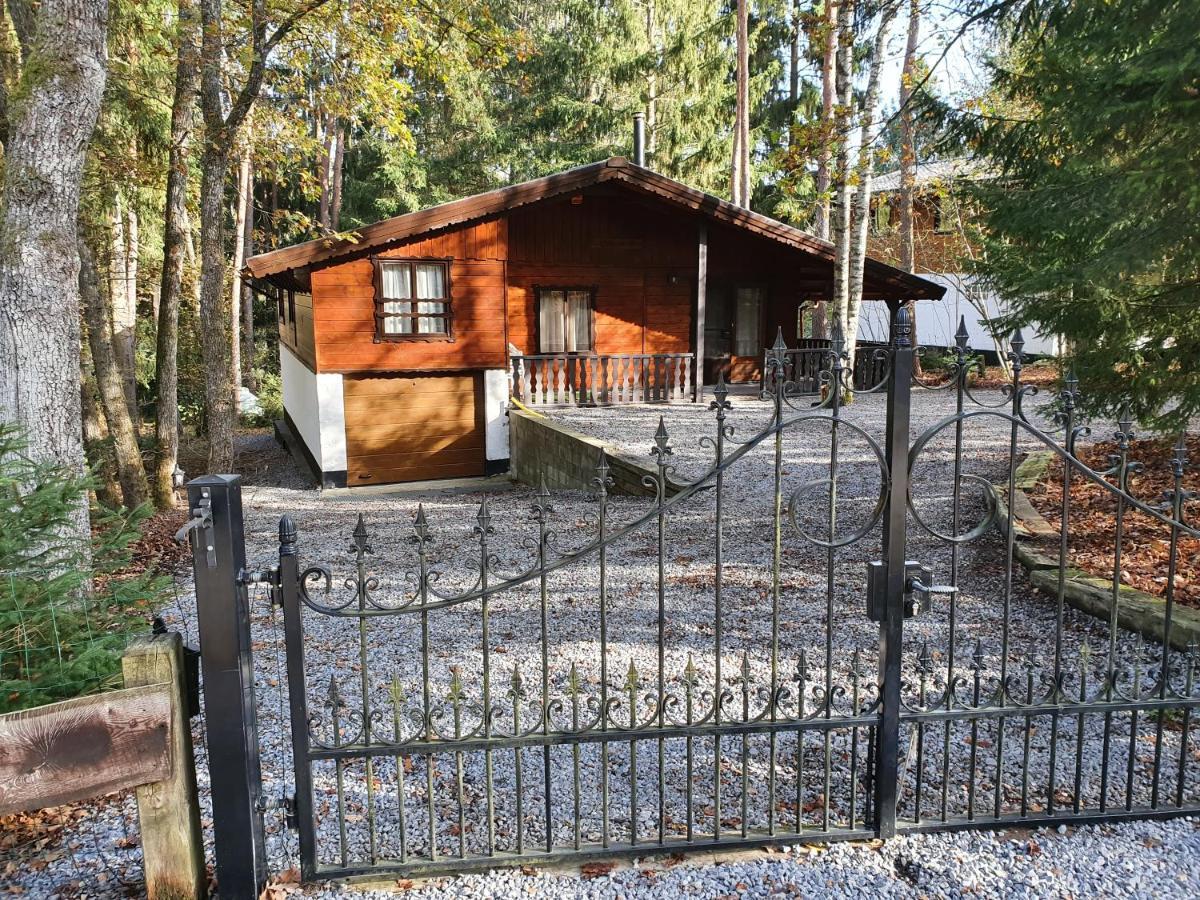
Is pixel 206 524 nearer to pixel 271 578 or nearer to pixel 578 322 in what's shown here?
pixel 271 578

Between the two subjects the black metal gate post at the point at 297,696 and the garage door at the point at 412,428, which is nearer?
the black metal gate post at the point at 297,696

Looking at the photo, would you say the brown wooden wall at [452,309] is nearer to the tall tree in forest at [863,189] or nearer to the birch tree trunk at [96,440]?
the birch tree trunk at [96,440]

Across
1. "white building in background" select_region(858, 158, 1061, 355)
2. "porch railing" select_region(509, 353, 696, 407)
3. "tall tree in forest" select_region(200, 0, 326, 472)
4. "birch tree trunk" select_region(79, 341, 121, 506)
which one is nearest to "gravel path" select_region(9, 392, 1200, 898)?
"tall tree in forest" select_region(200, 0, 326, 472)

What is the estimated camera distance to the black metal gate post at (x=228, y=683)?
2.67 metres

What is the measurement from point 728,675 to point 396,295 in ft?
39.7

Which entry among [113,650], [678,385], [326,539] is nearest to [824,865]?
[113,650]

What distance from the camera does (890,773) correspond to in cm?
324

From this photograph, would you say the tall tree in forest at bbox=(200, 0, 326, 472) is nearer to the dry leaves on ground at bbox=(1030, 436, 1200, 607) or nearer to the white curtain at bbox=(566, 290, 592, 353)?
the white curtain at bbox=(566, 290, 592, 353)

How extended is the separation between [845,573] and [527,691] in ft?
10.6

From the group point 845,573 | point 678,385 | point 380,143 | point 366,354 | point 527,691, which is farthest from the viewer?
point 380,143

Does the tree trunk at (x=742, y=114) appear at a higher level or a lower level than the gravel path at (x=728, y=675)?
higher

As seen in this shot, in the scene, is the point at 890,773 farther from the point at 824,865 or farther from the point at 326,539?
the point at 326,539

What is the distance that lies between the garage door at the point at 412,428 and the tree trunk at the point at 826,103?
294 inches

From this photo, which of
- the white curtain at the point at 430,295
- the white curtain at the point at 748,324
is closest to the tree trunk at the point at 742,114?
the white curtain at the point at 748,324
